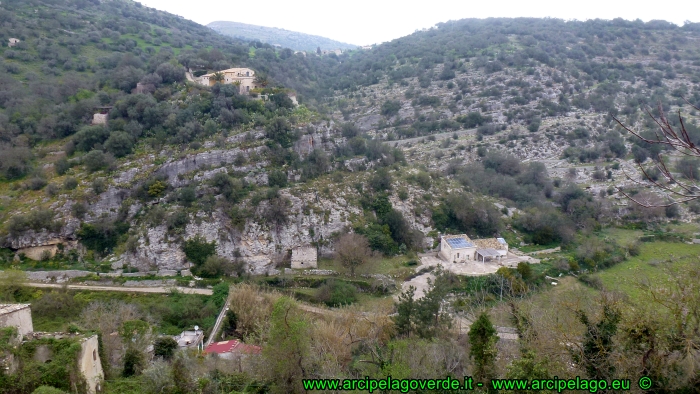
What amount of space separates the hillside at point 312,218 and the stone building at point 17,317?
3.42 feet

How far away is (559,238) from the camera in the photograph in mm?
26406

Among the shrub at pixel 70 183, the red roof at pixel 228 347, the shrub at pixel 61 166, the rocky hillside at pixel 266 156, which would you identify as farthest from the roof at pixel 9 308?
the shrub at pixel 61 166

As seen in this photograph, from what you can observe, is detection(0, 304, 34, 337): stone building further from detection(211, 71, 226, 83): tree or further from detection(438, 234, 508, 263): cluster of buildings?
detection(211, 71, 226, 83): tree

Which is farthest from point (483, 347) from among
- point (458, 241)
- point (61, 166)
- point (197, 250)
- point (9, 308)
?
point (61, 166)

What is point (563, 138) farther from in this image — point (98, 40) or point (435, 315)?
point (98, 40)

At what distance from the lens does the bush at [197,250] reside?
69.6 ft

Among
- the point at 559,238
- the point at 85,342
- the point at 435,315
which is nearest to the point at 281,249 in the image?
the point at 435,315

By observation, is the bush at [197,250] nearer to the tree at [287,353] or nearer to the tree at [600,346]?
the tree at [287,353]

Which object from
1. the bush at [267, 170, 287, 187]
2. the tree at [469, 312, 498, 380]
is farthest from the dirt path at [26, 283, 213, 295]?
the tree at [469, 312, 498, 380]

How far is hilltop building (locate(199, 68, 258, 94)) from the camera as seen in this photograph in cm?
3274

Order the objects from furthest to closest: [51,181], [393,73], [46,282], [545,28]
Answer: [545,28] → [393,73] → [51,181] → [46,282]

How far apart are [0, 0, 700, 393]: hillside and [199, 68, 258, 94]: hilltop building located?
1.42 metres

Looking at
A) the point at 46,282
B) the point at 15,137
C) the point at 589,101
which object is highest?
the point at 589,101

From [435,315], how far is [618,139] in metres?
36.6
